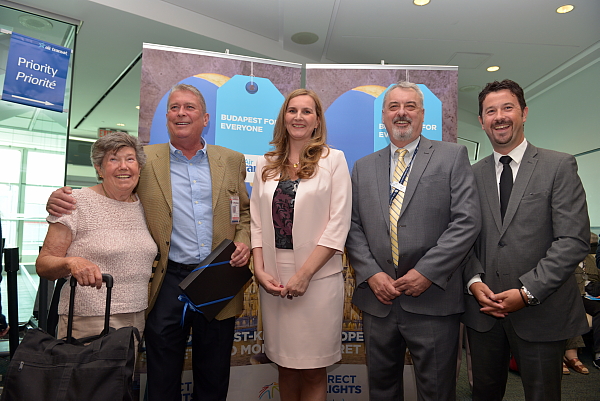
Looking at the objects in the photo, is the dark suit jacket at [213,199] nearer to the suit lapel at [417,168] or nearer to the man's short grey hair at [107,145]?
the man's short grey hair at [107,145]

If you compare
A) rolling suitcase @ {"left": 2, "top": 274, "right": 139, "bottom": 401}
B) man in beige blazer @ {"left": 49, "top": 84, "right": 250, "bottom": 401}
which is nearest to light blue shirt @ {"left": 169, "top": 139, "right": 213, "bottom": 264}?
man in beige blazer @ {"left": 49, "top": 84, "right": 250, "bottom": 401}

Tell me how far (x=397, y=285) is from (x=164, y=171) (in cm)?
138

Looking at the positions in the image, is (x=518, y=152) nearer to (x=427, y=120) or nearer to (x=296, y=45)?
(x=427, y=120)

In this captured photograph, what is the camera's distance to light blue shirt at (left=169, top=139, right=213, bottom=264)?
2.16 m

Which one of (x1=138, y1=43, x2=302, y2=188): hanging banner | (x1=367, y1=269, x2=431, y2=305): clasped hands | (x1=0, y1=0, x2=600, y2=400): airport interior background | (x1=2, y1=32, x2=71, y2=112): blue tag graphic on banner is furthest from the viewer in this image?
(x1=0, y1=0, x2=600, y2=400): airport interior background

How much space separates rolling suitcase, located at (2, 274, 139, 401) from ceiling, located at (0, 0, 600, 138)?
388 centimetres

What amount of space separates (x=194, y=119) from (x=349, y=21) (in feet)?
11.3

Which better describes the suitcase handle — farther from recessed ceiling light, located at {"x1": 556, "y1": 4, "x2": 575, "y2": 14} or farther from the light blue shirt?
recessed ceiling light, located at {"x1": 556, "y1": 4, "x2": 575, "y2": 14}

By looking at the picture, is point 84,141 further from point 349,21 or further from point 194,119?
point 194,119

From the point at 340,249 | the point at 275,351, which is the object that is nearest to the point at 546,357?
the point at 340,249

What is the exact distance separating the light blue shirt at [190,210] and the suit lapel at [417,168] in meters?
1.06

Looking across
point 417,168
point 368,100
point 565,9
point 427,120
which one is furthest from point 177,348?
point 565,9

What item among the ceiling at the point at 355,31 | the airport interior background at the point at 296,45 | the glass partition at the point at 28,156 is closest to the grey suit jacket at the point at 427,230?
the airport interior background at the point at 296,45

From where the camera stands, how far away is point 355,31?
17.2 ft
